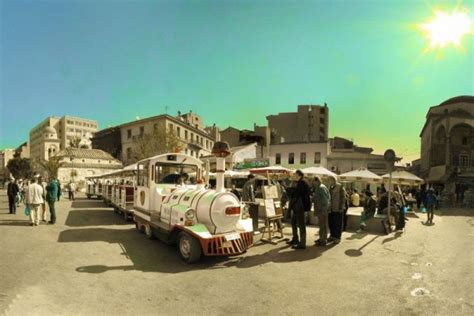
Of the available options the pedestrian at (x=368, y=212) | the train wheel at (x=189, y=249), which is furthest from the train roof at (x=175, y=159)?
the pedestrian at (x=368, y=212)

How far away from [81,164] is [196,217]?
49095mm

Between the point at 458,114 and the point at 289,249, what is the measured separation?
127 ft

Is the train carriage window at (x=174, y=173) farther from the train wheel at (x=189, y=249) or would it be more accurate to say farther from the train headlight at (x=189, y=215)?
the train wheel at (x=189, y=249)

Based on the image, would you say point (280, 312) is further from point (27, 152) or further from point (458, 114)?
point (27, 152)

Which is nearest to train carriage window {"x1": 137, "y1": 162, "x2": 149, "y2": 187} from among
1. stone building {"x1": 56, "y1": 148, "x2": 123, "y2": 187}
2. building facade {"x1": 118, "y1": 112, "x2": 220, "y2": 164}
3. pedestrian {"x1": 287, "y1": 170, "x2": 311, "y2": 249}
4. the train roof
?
the train roof

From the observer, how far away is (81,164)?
48969 millimetres

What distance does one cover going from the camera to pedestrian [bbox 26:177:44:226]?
36.5 ft

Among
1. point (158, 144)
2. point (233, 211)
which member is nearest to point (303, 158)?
point (158, 144)

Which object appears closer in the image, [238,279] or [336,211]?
[238,279]

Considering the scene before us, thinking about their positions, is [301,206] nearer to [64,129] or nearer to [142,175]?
[142,175]

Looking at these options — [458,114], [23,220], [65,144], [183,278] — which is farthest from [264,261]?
[65,144]

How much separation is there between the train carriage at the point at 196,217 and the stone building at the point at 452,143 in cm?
3459

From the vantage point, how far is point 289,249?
26.3ft

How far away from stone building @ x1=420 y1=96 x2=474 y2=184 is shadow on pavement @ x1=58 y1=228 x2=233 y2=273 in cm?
3530
